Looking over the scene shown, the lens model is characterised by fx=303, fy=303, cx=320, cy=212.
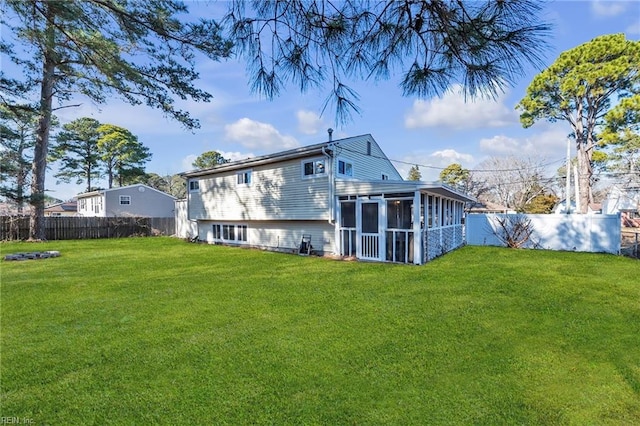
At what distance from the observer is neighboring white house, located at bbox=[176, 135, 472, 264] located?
9.62 meters

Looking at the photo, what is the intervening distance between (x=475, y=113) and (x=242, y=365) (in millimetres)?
3377

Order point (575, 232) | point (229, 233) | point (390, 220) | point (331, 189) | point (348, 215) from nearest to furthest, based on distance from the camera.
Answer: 1. point (390, 220)
2. point (331, 189)
3. point (348, 215)
4. point (575, 232)
5. point (229, 233)

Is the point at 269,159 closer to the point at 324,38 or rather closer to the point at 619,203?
the point at 324,38

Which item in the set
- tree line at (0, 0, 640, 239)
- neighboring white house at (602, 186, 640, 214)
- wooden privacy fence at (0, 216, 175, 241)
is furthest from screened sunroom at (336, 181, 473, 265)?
neighboring white house at (602, 186, 640, 214)

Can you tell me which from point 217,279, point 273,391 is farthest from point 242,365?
point 217,279

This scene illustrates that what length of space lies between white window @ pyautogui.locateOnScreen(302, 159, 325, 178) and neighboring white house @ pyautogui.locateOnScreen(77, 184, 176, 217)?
62.1ft

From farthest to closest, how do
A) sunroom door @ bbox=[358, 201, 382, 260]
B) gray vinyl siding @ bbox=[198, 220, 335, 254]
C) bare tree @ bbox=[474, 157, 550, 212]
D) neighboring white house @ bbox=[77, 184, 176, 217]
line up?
bare tree @ bbox=[474, 157, 550, 212] → neighboring white house @ bbox=[77, 184, 176, 217] → gray vinyl siding @ bbox=[198, 220, 335, 254] → sunroom door @ bbox=[358, 201, 382, 260]

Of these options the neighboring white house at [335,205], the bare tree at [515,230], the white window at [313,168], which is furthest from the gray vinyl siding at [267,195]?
the bare tree at [515,230]

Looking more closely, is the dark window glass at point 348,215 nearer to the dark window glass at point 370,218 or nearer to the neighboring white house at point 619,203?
the dark window glass at point 370,218

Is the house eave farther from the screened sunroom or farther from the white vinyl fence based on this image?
the white vinyl fence

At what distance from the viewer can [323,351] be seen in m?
3.40

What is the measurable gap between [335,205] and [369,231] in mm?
1514

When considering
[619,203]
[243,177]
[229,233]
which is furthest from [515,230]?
[619,203]

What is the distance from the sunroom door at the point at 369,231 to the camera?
9.95 metres
